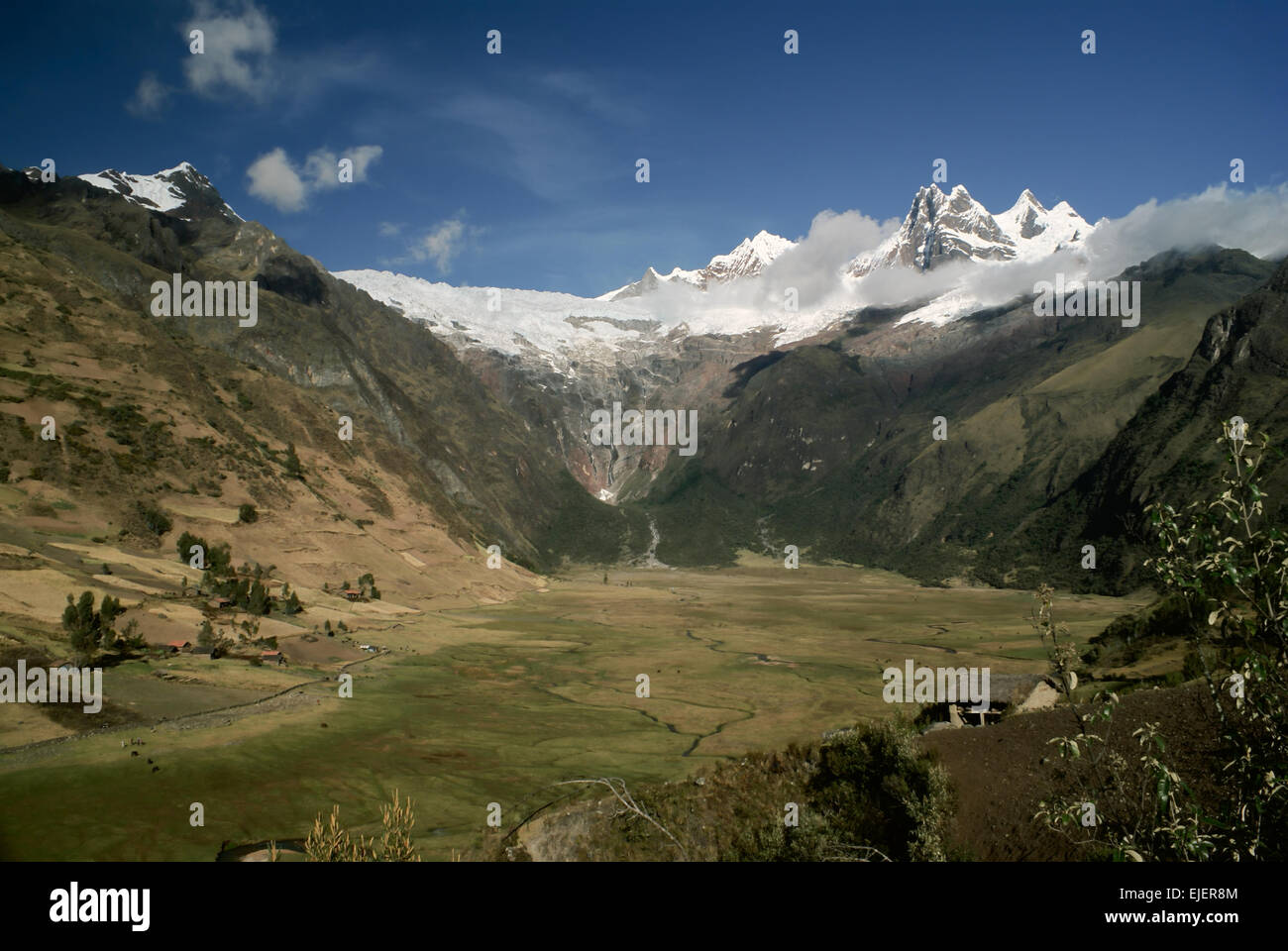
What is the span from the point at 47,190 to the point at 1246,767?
18349 cm

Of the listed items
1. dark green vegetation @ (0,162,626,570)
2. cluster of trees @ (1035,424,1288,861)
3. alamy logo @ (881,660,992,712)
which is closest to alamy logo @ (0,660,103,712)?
dark green vegetation @ (0,162,626,570)

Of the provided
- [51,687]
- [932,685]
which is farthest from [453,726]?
[932,685]

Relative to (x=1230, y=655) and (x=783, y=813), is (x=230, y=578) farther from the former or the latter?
(x=1230, y=655)

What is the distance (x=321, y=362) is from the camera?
479 feet

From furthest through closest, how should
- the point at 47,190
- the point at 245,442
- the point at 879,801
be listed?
the point at 47,190 → the point at 245,442 → the point at 879,801

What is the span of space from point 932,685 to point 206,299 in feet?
458

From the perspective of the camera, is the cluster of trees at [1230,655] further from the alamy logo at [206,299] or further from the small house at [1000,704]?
the alamy logo at [206,299]

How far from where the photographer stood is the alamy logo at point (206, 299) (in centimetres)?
11681
